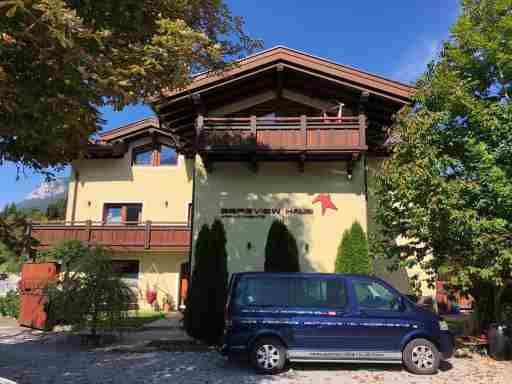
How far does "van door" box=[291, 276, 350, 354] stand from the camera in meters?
8.50

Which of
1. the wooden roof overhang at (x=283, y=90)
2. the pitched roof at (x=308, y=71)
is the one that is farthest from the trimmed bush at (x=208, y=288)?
the pitched roof at (x=308, y=71)

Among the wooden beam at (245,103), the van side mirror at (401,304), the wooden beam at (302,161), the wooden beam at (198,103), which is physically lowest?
the van side mirror at (401,304)

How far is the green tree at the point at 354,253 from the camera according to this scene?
12.5 metres

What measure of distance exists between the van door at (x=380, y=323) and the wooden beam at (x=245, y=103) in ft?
26.9

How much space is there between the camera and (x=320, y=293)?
29.1ft

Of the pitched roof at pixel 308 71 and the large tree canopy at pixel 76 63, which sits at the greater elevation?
the pitched roof at pixel 308 71

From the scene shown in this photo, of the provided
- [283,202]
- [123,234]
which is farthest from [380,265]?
[123,234]

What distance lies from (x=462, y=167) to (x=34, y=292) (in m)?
13.5

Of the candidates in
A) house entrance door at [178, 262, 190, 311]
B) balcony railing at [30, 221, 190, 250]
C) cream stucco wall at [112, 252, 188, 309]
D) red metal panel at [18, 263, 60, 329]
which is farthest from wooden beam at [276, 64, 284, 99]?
house entrance door at [178, 262, 190, 311]

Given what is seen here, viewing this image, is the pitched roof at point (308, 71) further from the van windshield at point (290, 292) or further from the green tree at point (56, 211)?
the green tree at point (56, 211)

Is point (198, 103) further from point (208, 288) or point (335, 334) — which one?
point (335, 334)

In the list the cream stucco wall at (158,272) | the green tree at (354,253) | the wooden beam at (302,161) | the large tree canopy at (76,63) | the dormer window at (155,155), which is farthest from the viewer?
the dormer window at (155,155)

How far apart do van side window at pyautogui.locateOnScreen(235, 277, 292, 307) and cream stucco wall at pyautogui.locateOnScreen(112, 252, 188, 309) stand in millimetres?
13863

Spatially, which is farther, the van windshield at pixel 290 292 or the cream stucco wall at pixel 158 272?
the cream stucco wall at pixel 158 272
